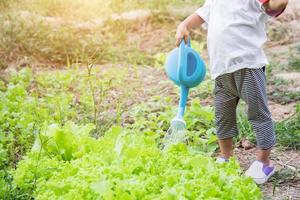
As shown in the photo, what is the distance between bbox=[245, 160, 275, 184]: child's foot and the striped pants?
4.4 inches

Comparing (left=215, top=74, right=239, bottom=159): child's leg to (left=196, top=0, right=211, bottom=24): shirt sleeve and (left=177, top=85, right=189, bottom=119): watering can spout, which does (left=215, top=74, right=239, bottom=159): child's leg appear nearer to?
(left=177, top=85, right=189, bottom=119): watering can spout

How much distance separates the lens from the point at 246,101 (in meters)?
3.34

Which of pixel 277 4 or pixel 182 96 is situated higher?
pixel 277 4

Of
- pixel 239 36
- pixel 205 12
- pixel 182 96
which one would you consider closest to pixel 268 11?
pixel 239 36

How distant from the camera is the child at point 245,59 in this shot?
3260 millimetres

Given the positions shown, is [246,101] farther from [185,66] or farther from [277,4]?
[277,4]

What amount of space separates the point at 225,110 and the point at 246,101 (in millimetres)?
197

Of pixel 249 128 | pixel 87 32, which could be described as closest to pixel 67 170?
pixel 249 128

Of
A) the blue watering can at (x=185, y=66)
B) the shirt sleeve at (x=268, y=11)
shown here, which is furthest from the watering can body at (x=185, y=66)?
the shirt sleeve at (x=268, y=11)

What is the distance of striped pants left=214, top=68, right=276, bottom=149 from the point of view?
3.29 metres

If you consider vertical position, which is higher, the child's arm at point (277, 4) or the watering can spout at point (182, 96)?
the child's arm at point (277, 4)

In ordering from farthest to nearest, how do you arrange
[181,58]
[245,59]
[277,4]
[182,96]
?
[182,96] < [181,58] < [245,59] < [277,4]

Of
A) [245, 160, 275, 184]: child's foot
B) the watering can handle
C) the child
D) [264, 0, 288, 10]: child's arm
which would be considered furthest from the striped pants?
[264, 0, 288, 10]: child's arm

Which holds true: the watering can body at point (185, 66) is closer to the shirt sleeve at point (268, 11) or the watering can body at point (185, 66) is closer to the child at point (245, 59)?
the child at point (245, 59)
